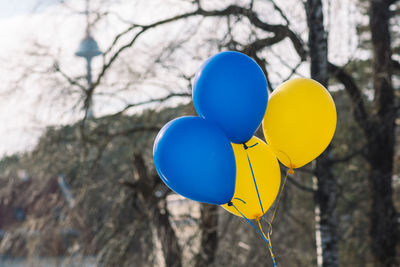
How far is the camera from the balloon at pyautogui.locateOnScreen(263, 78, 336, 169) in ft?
8.03

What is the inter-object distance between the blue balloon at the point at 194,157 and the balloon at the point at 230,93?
0.27 feet

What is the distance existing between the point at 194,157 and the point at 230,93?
0.36 metres

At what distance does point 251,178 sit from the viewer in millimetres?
2441

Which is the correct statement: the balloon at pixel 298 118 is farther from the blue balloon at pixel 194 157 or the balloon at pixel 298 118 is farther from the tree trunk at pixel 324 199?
the tree trunk at pixel 324 199

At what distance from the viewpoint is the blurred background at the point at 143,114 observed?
13.9 ft

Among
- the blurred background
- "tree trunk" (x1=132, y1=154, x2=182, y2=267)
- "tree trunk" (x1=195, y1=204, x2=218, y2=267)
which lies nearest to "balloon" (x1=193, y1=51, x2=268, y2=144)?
the blurred background

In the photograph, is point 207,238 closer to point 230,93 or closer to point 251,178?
point 251,178

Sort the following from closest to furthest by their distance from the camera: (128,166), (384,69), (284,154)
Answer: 1. (284,154)
2. (384,69)
3. (128,166)

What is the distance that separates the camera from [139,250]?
17.7 feet

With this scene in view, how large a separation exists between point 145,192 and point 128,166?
162 cm

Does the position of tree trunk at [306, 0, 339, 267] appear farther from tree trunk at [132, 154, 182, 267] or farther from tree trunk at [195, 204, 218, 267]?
tree trunk at [132, 154, 182, 267]

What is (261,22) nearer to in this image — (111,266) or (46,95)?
(46,95)

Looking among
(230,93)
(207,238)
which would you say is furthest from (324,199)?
(230,93)

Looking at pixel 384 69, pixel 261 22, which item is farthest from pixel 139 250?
pixel 384 69
